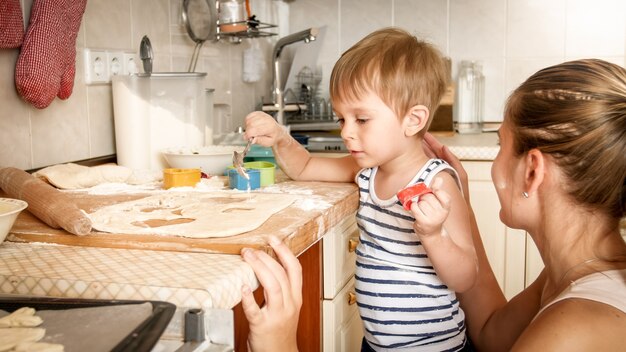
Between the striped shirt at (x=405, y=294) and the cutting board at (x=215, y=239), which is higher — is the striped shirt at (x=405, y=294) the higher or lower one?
the lower one

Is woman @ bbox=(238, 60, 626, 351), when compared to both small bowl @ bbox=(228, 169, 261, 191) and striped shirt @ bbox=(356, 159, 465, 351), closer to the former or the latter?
striped shirt @ bbox=(356, 159, 465, 351)

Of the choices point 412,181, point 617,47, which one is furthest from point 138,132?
point 617,47

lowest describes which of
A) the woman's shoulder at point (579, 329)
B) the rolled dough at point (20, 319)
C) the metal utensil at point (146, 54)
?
the woman's shoulder at point (579, 329)

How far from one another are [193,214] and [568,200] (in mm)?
583

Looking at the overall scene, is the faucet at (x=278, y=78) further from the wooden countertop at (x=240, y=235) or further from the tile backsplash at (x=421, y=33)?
the wooden countertop at (x=240, y=235)

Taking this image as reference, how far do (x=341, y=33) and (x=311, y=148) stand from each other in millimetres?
793

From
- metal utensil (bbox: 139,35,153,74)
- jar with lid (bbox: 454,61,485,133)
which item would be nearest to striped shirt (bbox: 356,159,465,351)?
metal utensil (bbox: 139,35,153,74)

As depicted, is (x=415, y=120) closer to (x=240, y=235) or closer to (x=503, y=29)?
(x=240, y=235)

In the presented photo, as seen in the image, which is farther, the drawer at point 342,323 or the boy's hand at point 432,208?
the drawer at point 342,323

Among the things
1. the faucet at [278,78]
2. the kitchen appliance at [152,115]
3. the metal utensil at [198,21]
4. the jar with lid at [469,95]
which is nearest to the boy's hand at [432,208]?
the kitchen appliance at [152,115]

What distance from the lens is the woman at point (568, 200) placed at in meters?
0.73

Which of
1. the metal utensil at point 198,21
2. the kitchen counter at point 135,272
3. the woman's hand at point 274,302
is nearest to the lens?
the kitchen counter at point 135,272

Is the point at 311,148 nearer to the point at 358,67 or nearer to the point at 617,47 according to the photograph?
the point at 358,67

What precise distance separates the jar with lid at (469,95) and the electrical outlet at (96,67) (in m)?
1.47
